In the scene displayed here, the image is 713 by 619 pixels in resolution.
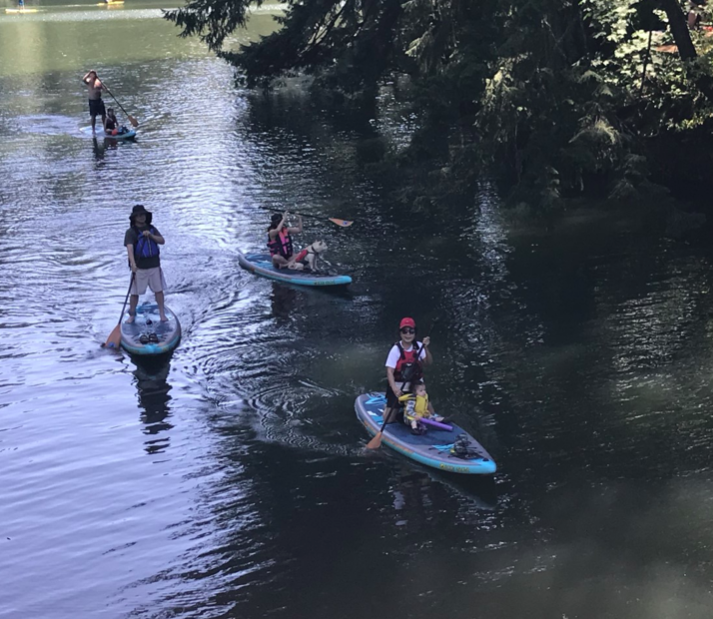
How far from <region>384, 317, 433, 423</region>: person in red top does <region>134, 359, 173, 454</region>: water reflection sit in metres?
3.02

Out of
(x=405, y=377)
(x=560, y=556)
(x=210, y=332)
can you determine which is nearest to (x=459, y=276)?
(x=210, y=332)

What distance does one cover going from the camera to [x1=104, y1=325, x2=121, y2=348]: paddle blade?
50.7 feet

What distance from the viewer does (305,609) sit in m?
9.13

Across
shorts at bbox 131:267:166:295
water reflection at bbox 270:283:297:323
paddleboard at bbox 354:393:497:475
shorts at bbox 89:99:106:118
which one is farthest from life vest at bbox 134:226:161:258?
shorts at bbox 89:99:106:118

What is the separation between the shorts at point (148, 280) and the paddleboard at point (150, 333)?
1.91 feet

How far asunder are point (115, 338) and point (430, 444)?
6.18m

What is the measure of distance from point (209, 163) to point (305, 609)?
2011 centimetres

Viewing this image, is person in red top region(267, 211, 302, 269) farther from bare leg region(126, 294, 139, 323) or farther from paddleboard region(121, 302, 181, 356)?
bare leg region(126, 294, 139, 323)

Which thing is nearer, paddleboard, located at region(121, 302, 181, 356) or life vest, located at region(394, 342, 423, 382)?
life vest, located at region(394, 342, 423, 382)

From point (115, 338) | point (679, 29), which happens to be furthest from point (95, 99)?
point (679, 29)

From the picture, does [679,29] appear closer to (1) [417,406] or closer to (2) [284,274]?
(2) [284,274]

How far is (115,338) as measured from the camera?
1545cm

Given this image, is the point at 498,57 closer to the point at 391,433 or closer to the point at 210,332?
the point at 210,332

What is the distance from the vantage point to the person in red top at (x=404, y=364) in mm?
12070
